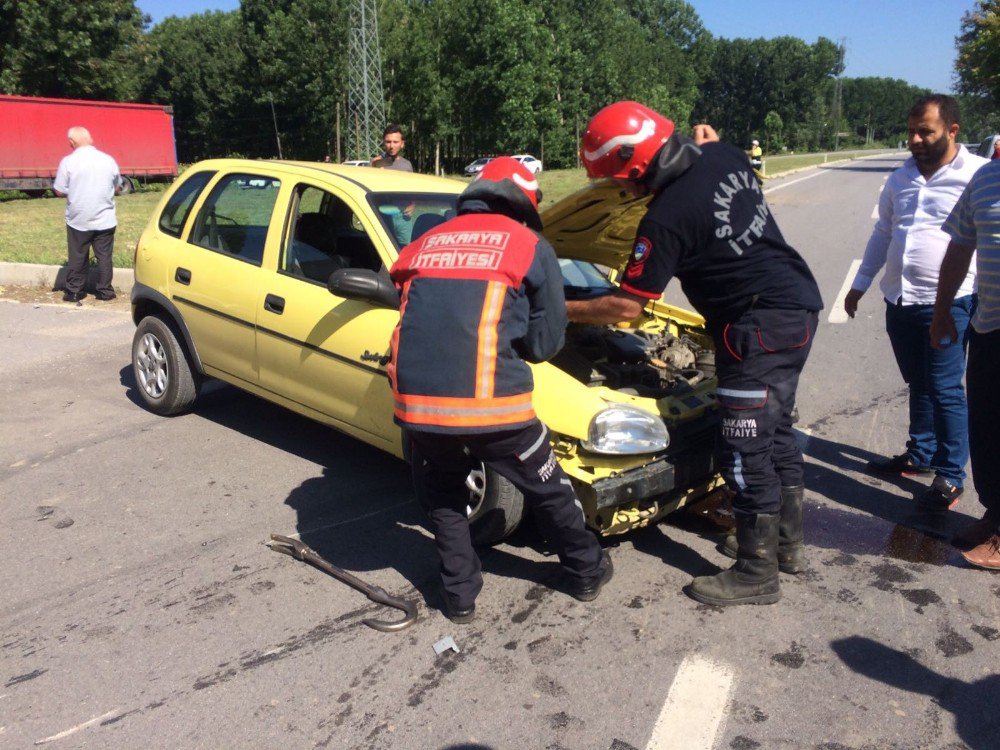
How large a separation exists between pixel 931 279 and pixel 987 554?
4.75 feet

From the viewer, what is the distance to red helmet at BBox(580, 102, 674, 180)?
132 inches

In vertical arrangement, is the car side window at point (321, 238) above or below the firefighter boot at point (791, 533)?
above

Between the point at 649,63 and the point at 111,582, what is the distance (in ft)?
253

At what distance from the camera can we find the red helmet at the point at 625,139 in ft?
11.0

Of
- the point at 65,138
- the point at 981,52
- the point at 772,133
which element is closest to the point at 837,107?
the point at 772,133

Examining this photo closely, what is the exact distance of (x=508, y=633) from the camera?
11.4ft

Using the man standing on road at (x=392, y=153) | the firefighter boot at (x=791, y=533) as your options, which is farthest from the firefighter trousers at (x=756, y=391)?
the man standing on road at (x=392, y=153)

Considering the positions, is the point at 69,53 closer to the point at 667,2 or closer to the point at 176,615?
the point at 176,615

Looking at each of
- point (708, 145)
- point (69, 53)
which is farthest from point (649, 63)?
point (708, 145)

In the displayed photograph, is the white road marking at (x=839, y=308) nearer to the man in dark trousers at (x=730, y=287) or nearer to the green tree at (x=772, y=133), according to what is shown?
the man in dark trousers at (x=730, y=287)

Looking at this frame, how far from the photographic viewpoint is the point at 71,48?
3778 centimetres

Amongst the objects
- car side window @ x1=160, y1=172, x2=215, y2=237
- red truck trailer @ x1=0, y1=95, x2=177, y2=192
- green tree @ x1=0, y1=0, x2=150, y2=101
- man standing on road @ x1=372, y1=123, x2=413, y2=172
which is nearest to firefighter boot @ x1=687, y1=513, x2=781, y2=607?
car side window @ x1=160, y1=172, x2=215, y2=237

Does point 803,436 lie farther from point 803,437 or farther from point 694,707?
point 694,707

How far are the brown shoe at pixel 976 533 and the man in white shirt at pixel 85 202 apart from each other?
869 centimetres
